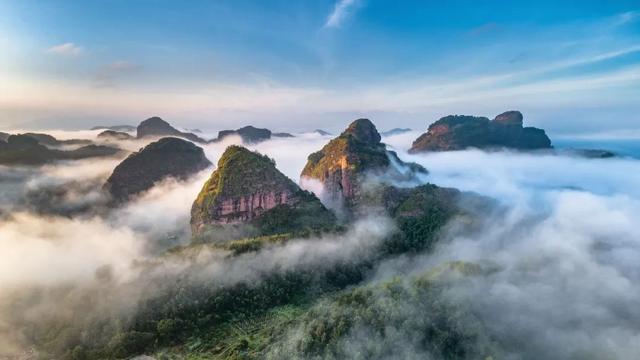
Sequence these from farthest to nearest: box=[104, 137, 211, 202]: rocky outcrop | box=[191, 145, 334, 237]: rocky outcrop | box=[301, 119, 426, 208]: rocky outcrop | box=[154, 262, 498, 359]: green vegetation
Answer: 1. box=[104, 137, 211, 202]: rocky outcrop
2. box=[301, 119, 426, 208]: rocky outcrop
3. box=[191, 145, 334, 237]: rocky outcrop
4. box=[154, 262, 498, 359]: green vegetation

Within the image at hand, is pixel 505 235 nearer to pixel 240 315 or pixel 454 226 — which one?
pixel 454 226

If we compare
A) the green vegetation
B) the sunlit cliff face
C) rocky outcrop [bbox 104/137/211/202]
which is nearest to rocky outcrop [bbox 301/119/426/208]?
the sunlit cliff face

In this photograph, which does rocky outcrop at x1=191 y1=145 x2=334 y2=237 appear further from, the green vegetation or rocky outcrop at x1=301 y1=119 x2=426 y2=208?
the green vegetation

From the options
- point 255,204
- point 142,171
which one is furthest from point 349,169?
point 142,171

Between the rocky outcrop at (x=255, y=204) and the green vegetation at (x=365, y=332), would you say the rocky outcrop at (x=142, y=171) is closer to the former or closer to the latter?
the rocky outcrop at (x=255, y=204)

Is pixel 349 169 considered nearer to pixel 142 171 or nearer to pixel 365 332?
pixel 365 332

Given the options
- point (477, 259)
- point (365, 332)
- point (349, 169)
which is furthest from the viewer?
point (349, 169)

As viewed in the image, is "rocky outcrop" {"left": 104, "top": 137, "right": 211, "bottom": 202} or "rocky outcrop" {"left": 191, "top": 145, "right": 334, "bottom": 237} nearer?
"rocky outcrop" {"left": 191, "top": 145, "right": 334, "bottom": 237}

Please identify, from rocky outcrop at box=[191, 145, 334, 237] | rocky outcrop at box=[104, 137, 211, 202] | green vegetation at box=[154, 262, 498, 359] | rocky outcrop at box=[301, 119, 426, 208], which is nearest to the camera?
green vegetation at box=[154, 262, 498, 359]

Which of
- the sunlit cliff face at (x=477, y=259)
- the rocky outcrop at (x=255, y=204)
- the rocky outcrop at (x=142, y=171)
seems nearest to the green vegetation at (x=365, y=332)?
the sunlit cliff face at (x=477, y=259)
